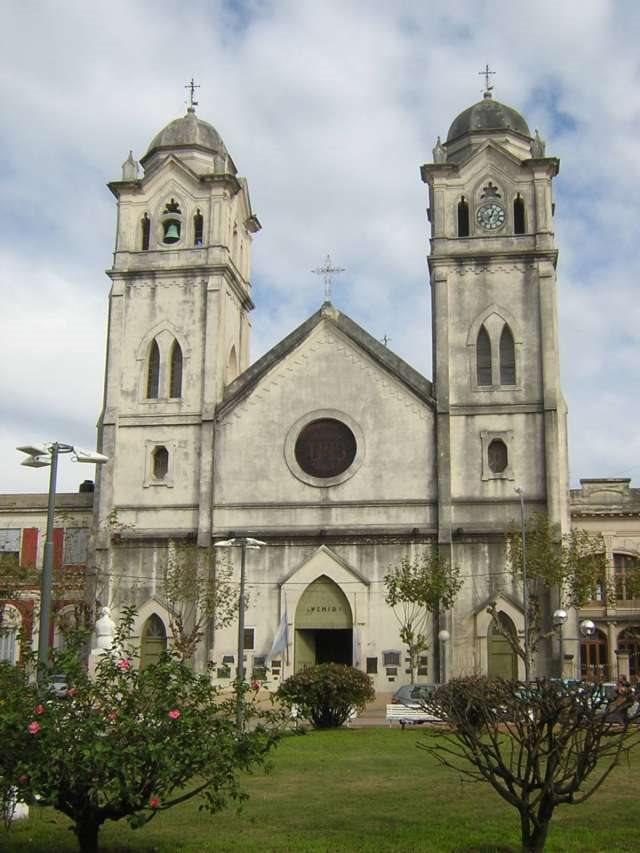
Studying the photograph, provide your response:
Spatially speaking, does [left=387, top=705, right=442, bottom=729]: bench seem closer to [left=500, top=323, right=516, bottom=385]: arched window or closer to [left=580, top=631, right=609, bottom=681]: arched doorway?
[left=500, top=323, right=516, bottom=385]: arched window

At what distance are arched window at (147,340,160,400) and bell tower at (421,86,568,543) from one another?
1156 centimetres

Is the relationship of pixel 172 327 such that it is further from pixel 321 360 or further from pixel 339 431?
pixel 339 431

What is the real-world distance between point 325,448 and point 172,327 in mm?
8513

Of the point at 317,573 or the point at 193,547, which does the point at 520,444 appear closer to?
the point at 317,573

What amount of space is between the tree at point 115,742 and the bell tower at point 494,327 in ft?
93.2

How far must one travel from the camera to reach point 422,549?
40.1 metres

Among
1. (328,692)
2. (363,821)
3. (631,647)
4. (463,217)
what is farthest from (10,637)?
(363,821)

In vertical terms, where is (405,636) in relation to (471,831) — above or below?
above

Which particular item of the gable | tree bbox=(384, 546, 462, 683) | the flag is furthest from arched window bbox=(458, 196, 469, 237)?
the flag

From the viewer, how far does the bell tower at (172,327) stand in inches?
1679

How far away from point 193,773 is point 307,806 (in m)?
4.57

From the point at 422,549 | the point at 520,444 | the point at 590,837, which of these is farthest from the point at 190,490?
the point at 590,837

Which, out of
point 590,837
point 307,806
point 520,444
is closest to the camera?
point 590,837

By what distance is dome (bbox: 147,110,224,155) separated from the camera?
47.6 metres
